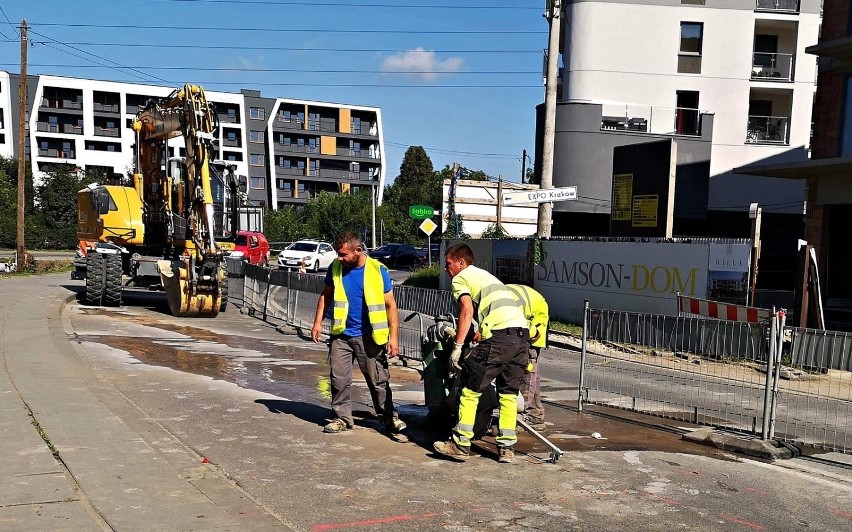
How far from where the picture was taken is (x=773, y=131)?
115 feet

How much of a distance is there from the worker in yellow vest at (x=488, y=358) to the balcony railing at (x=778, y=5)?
32.3 m

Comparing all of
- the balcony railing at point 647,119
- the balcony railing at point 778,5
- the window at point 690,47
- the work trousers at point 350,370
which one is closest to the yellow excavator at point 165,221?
the work trousers at point 350,370

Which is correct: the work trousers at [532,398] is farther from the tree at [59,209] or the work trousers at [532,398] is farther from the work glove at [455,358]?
the tree at [59,209]

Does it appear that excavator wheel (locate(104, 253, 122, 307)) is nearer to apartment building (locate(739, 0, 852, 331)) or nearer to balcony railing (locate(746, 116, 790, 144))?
apartment building (locate(739, 0, 852, 331))

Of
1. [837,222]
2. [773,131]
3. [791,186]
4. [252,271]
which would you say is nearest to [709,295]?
[837,222]

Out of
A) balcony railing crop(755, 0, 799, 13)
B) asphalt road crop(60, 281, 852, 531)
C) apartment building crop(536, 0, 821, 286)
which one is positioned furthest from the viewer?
balcony railing crop(755, 0, 799, 13)

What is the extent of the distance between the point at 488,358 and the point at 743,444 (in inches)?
111

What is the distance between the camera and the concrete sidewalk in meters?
4.68

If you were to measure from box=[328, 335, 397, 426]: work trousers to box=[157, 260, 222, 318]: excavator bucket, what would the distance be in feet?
33.0

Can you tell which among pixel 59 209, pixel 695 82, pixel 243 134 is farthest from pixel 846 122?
pixel 243 134

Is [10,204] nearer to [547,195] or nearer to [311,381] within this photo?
[547,195]

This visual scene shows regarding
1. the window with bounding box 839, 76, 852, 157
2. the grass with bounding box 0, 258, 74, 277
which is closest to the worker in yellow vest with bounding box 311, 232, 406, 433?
the window with bounding box 839, 76, 852, 157

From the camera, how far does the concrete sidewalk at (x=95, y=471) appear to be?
4.68 metres

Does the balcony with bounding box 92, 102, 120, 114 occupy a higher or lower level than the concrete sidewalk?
higher
